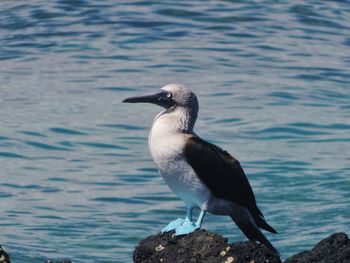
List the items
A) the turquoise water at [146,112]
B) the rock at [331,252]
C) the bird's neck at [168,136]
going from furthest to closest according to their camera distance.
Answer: the turquoise water at [146,112], the bird's neck at [168,136], the rock at [331,252]

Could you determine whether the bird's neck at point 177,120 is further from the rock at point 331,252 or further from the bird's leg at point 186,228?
the rock at point 331,252

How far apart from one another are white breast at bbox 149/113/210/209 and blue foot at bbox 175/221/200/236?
0.97 feet

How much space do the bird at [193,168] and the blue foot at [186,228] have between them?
0.10ft

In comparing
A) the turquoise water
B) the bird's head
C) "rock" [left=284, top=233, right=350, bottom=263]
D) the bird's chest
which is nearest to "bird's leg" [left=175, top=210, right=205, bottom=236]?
the bird's chest

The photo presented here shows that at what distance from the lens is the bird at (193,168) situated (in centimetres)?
710

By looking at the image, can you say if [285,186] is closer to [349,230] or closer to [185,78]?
[349,230]

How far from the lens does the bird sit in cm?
710

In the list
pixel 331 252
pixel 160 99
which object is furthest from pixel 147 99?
pixel 331 252

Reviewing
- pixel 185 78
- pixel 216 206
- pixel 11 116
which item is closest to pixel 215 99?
pixel 185 78

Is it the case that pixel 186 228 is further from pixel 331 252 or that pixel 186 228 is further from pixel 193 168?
pixel 331 252

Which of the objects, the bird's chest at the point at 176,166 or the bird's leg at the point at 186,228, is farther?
the bird's chest at the point at 176,166

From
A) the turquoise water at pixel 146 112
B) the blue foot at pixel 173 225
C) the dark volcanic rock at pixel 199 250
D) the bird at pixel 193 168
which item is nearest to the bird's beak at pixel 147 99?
the bird at pixel 193 168

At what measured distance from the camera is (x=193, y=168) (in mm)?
7137

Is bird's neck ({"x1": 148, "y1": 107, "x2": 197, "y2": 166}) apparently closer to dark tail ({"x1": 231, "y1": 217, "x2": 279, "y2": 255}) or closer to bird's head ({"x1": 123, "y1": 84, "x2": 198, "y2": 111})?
bird's head ({"x1": 123, "y1": 84, "x2": 198, "y2": 111})
